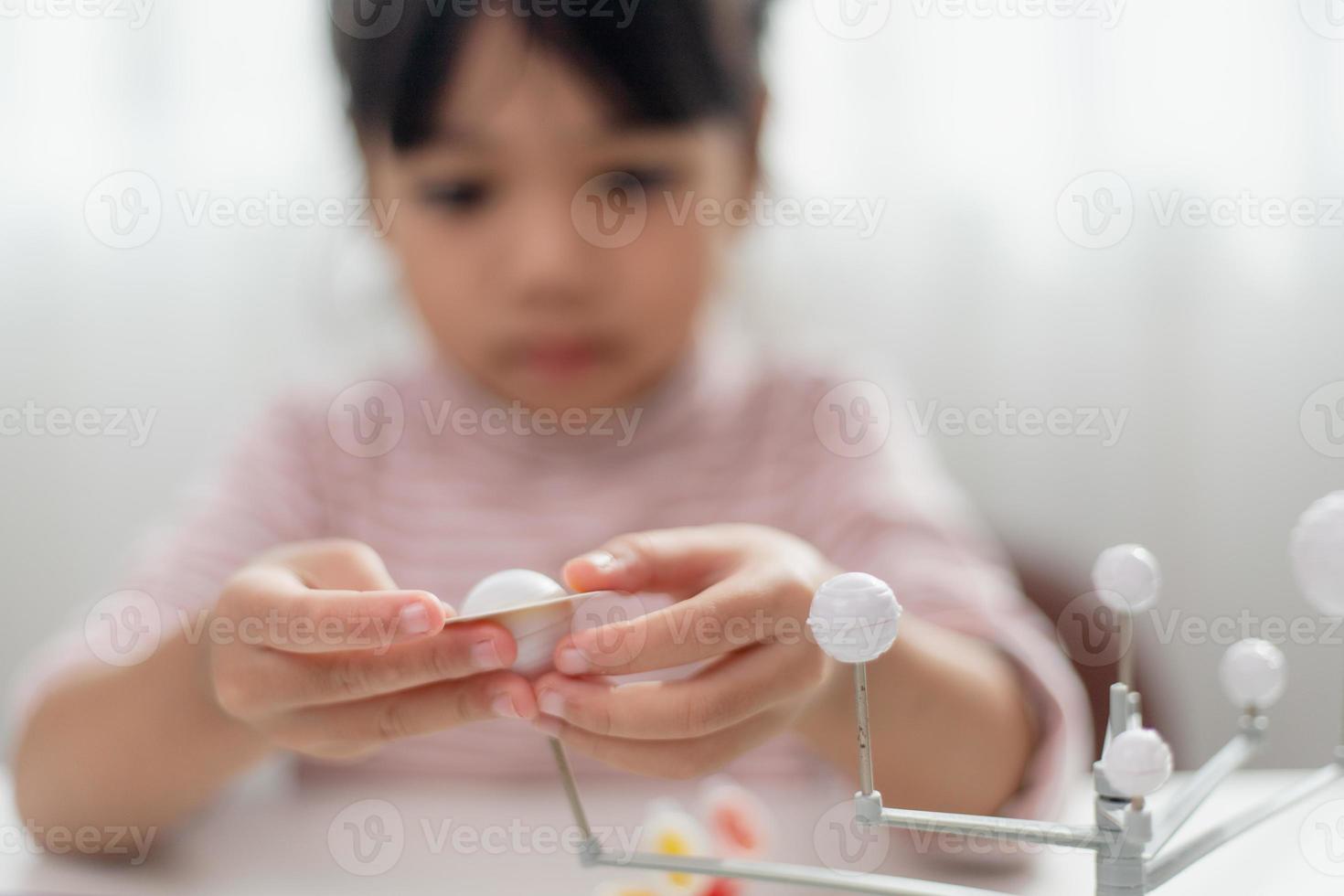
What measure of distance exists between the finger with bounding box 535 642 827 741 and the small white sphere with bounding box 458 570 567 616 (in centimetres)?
3

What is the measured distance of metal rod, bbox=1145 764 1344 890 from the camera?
0.27 meters

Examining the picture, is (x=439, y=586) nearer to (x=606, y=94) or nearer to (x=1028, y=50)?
(x=606, y=94)

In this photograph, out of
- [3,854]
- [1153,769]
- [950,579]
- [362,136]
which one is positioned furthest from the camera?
[362,136]

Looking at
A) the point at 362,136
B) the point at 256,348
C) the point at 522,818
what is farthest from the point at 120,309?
the point at 522,818

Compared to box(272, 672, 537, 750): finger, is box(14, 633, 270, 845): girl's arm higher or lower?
lower

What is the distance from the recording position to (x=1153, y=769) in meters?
0.24

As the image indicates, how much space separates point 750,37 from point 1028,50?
1.22 ft

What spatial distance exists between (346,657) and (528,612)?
0.09 metres
